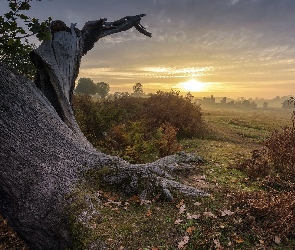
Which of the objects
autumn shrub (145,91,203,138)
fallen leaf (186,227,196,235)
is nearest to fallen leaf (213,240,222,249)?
fallen leaf (186,227,196,235)

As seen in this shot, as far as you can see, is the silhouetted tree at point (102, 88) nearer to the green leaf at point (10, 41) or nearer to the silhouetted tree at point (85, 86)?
the silhouetted tree at point (85, 86)

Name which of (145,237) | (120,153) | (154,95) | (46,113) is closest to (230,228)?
(145,237)

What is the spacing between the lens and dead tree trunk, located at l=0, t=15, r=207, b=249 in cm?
492

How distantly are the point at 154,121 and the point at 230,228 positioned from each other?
13.6m

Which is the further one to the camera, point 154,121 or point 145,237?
point 154,121

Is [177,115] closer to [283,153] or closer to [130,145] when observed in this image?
[130,145]

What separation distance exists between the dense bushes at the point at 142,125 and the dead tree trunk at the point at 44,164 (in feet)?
13.6

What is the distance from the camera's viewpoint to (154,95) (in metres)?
22.3

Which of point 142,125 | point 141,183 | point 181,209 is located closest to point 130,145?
point 142,125

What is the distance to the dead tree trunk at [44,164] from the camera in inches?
194

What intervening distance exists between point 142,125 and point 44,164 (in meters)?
10.4

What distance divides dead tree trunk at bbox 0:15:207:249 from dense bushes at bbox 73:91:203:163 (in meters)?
4.14

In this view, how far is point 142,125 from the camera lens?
15641 millimetres

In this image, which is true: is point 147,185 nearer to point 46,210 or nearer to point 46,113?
point 46,210
